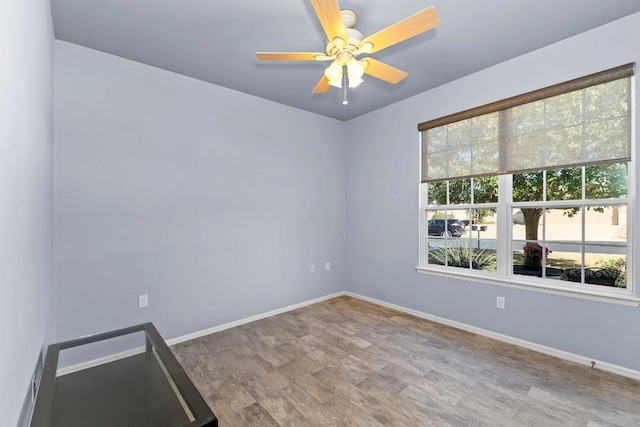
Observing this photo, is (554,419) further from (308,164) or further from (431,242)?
(308,164)

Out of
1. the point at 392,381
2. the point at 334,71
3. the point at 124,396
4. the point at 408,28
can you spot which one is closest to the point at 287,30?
the point at 334,71

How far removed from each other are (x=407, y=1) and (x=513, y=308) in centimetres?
279

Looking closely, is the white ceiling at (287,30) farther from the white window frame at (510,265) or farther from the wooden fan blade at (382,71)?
the white window frame at (510,265)

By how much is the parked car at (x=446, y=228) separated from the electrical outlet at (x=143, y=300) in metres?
3.14

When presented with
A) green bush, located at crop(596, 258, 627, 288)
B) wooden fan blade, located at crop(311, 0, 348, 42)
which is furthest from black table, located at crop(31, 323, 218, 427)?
green bush, located at crop(596, 258, 627, 288)

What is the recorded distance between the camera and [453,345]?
9.23ft

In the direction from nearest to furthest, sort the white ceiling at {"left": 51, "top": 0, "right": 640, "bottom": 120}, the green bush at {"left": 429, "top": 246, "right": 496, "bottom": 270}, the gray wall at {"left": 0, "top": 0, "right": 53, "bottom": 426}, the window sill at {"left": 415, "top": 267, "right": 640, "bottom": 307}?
1. the gray wall at {"left": 0, "top": 0, "right": 53, "bottom": 426}
2. the white ceiling at {"left": 51, "top": 0, "right": 640, "bottom": 120}
3. the window sill at {"left": 415, "top": 267, "right": 640, "bottom": 307}
4. the green bush at {"left": 429, "top": 246, "right": 496, "bottom": 270}

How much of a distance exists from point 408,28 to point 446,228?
238 centimetres

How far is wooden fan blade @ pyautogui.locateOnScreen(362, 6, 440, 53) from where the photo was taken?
157cm

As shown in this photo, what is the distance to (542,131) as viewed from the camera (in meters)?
2.66

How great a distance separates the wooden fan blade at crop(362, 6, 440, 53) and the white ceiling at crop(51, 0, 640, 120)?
426mm

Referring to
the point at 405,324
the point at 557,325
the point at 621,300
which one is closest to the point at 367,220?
the point at 405,324

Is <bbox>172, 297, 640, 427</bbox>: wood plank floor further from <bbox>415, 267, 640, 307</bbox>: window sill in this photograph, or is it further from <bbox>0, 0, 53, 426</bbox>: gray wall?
<bbox>0, 0, 53, 426</bbox>: gray wall

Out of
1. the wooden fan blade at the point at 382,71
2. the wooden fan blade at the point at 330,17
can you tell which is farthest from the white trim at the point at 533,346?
the wooden fan blade at the point at 330,17
